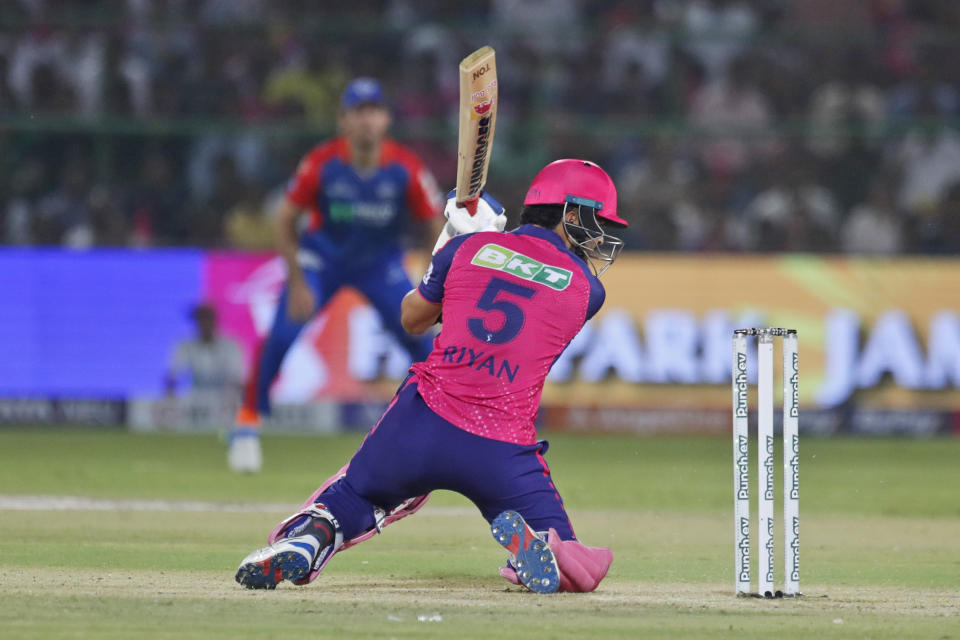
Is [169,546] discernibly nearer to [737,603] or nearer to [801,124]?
[737,603]

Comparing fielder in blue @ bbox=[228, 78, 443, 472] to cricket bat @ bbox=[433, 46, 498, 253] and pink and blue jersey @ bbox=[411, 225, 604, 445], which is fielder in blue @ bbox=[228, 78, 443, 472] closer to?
cricket bat @ bbox=[433, 46, 498, 253]

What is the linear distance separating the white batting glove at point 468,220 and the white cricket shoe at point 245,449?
498cm

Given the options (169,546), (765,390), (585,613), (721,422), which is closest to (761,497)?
(765,390)

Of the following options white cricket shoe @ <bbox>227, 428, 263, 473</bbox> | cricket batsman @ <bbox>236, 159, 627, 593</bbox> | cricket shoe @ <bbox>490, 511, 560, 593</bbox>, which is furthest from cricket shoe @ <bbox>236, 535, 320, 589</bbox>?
white cricket shoe @ <bbox>227, 428, 263, 473</bbox>

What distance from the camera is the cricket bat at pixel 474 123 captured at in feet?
21.0

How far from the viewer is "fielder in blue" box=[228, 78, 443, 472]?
11.1 m

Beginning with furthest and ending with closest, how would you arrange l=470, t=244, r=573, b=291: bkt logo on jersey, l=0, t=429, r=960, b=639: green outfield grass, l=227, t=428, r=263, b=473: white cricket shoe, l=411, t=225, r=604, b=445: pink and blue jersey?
l=227, t=428, r=263, b=473: white cricket shoe → l=470, t=244, r=573, b=291: bkt logo on jersey → l=411, t=225, r=604, b=445: pink and blue jersey → l=0, t=429, r=960, b=639: green outfield grass

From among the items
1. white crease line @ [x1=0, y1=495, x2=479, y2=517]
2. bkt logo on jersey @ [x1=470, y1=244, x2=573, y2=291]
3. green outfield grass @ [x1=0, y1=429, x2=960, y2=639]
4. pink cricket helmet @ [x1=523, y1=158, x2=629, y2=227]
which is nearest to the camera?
green outfield grass @ [x1=0, y1=429, x2=960, y2=639]

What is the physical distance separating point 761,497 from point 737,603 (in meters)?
0.42

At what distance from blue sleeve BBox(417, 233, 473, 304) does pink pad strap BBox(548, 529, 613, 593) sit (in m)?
1.02

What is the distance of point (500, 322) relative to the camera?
6.05 metres

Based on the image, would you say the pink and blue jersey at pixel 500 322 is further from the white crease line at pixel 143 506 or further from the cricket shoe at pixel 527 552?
the white crease line at pixel 143 506

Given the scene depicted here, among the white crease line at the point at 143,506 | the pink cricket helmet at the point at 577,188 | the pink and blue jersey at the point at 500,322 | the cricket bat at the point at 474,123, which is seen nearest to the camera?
the pink and blue jersey at the point at 500,322

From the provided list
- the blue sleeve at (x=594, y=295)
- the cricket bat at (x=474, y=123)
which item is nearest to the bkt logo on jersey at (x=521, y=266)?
the blue sleeve at (x=594, y=295)
